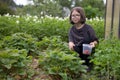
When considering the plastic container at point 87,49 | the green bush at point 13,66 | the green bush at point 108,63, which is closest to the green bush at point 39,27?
the plastic container at point 87,49

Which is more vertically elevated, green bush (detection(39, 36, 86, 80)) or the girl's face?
the girl's face

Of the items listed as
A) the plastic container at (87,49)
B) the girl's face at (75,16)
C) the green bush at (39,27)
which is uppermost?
the girl's face at (75,16)

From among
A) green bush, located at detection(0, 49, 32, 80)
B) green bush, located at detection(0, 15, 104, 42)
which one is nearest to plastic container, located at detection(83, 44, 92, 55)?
green bush, located at detection(0, 49, 32, 80)

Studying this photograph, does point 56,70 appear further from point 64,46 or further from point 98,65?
point 64,46

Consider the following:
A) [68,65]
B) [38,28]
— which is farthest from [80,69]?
[38,28]

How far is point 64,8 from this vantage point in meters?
26.9

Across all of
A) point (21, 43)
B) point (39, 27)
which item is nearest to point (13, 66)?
point (21, 43)

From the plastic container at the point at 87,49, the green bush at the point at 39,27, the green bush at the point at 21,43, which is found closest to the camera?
→ the plastic container at the point at 87,49

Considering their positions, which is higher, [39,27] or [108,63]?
[108,63]

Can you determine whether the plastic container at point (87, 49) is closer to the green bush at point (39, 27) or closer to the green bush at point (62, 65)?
the green bush at point (62, 65)

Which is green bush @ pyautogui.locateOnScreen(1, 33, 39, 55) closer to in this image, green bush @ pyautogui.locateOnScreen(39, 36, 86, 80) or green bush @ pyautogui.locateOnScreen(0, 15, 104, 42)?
green bush @ pyautogui.locateOnScreen(39, 36, 86, 80)

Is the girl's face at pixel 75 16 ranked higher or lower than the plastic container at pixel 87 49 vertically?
higher

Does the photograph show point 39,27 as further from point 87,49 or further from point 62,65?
point 62,65

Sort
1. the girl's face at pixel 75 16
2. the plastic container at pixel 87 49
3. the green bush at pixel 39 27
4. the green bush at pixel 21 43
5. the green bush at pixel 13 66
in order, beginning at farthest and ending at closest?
the green bush at pixel 39 27 → the green bush at pixel 21 43 → the girl's face at pixel 75 16 → the plastic container at pixel 87 49 → the green bush at pixel 13 66
